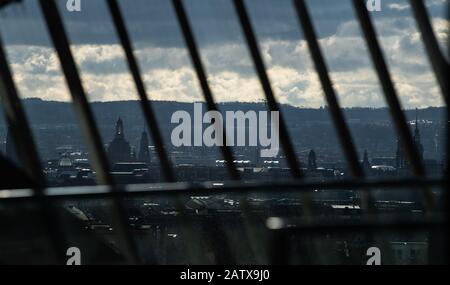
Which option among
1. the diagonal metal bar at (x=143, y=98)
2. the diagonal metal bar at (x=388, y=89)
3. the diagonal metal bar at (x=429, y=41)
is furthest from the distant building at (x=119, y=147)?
the diagonal metal bar at (x=429, y=41)

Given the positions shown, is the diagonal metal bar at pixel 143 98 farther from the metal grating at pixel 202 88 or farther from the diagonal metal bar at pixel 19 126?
the diagonal metal bar at pixel 19 126

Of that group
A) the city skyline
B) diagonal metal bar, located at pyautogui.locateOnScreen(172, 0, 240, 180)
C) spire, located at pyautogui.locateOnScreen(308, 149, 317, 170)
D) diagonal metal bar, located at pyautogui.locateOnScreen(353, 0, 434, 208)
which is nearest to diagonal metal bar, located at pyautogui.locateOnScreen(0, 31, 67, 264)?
the city skyline

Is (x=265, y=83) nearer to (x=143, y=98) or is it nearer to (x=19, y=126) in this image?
(x=143, y=98)

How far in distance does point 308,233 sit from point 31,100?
40.3 ft

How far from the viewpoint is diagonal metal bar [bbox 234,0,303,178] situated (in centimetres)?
1088

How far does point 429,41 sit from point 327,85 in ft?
4.15

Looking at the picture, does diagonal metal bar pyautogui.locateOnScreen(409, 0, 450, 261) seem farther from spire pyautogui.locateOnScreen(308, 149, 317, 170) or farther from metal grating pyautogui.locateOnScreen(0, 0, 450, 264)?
spire pyautogui.locateOnScreen(308, 149, 317, 170)

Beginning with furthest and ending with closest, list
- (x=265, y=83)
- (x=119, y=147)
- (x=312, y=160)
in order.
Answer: (x=119, y=147) < (x=312, y=160) < (x=265, y=83)

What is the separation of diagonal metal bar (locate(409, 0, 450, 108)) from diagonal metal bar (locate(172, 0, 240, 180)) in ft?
7.15

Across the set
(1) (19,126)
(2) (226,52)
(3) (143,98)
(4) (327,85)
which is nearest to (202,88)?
(3) (143,98)

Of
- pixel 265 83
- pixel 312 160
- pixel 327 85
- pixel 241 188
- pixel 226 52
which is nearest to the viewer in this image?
pixel 241 188

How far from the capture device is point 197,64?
1106cm
